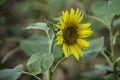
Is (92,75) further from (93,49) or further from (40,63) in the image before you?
(40,63)

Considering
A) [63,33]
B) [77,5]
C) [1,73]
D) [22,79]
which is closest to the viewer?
[63,33]

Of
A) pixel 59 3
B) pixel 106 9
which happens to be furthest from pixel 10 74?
pixel 59 3

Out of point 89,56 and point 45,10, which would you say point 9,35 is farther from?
point 89,56

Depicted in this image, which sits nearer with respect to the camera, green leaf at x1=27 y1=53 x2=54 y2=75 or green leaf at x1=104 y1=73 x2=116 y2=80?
green leaf at x1=27 y1=53 x2=54 y2=75

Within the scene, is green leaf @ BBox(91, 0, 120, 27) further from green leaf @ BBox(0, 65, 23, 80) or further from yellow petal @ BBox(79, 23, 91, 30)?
green leaf @ BBox(0, 65, 23, 80)

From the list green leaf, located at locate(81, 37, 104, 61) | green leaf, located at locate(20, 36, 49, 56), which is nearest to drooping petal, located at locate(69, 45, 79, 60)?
green leaf, located at locate(81, 37, 104, 61)

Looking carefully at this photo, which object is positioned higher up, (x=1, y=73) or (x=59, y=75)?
(x=1, y=73)

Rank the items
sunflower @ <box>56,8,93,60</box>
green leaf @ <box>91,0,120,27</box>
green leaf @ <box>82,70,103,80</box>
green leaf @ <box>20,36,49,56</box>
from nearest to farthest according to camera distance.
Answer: sunflower @ <box>56,8,93,60</box>
green leaf @ <box>91,0,120,27</box>
green leaf @ <box>20,36,49,56</box>
green leaf @ <box>82,70,103,80</box>

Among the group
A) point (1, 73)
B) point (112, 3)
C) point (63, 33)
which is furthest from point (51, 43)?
point (112, 3)
